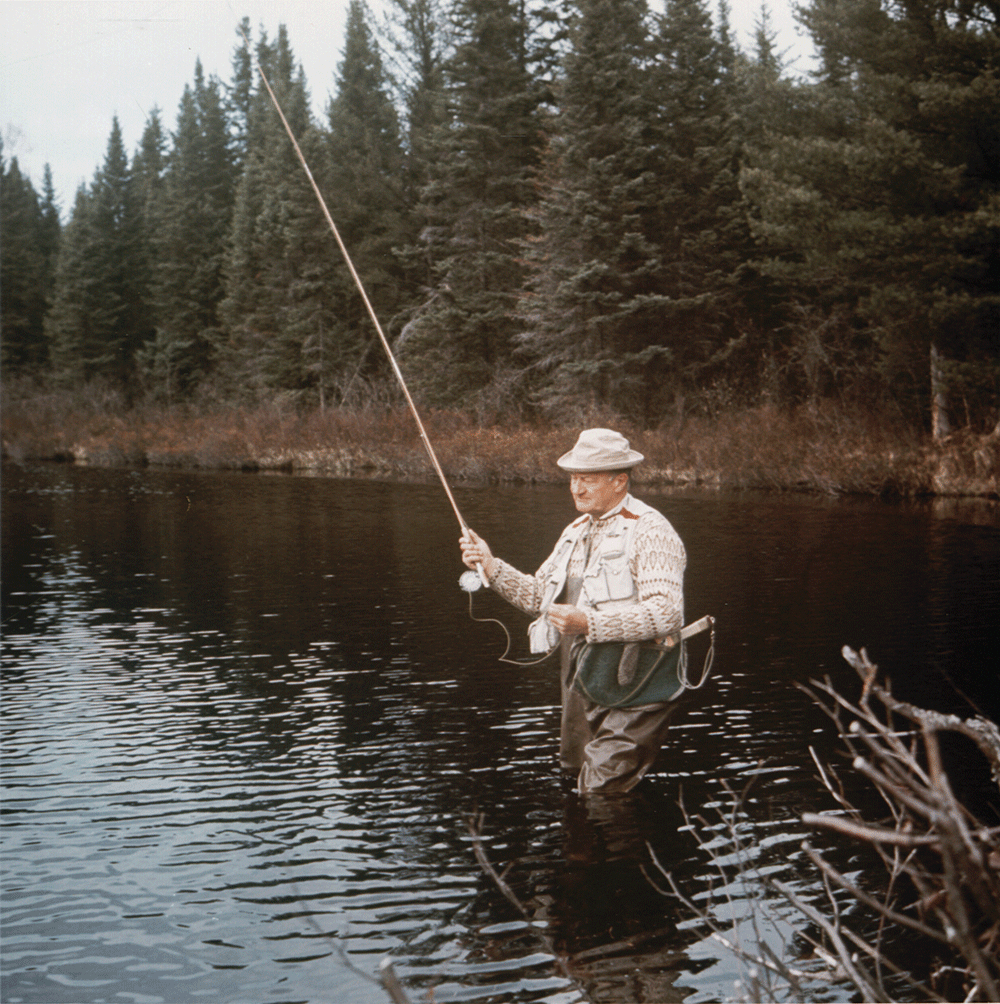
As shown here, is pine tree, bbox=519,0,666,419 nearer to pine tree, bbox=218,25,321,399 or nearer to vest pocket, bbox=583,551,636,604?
pine tree, bbox=218,25,321,399

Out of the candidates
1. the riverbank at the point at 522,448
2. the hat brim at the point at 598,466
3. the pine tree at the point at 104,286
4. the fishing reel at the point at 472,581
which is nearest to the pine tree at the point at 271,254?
the riverbank at the point at 522,448

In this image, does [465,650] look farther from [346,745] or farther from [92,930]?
[92,930]

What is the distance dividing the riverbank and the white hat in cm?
1833

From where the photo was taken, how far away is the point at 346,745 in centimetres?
757

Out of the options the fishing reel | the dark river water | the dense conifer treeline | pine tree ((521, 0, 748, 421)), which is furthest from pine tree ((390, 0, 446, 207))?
the fishing reel

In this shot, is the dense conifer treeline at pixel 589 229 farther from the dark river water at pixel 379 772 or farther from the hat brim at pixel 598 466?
the hat brim at pixel 598 466

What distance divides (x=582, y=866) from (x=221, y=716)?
3.81 metres

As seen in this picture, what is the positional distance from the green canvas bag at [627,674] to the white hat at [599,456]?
2.61 feet

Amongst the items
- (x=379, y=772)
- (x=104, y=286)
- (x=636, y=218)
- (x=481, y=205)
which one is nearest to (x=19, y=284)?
(x=104, y=286)

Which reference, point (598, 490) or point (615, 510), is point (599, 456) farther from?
point (615, 510)

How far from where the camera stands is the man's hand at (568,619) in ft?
16.8

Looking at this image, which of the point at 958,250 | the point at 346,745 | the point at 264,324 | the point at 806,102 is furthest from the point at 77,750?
the point at 264,324

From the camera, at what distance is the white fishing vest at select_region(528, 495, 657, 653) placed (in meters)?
5.31

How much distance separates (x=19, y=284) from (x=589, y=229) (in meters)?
45.3
